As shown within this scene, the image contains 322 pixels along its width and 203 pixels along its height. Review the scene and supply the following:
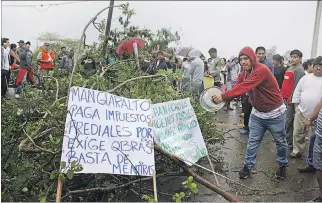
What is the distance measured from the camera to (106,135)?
3.65 meters

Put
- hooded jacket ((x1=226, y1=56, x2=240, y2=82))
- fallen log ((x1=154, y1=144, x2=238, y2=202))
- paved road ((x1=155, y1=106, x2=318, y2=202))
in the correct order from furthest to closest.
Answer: hooded jacket ((x1=226, y1=56, x2=240, y2=82)) < paved road ((x1=155, y1=106, x2=318, y2=202)) < fallen log ((x1=154, y1=144, x2=238, y2=202))

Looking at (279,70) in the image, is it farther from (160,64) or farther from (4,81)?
(4,81)

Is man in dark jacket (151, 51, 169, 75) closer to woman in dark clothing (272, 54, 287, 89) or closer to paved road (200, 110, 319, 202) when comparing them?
woman in dark clothing (272, 54, 287, 89)

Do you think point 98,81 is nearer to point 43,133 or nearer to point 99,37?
point 43,133

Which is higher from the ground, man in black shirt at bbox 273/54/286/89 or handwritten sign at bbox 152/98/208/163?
man in black shirt at bbox 273/54/286/89

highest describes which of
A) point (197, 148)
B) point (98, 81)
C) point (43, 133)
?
point (98, 81)

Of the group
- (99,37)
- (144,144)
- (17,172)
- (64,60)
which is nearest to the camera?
(17,172)

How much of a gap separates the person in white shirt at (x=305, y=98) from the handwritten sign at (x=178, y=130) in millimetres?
2240

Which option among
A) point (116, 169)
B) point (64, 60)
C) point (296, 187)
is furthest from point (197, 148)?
point (64, 60)

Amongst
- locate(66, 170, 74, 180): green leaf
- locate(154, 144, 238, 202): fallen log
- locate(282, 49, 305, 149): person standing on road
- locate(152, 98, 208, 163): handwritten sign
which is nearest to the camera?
locate(66, 170, 74, 180): green leaf

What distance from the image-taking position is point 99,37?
6.82 m

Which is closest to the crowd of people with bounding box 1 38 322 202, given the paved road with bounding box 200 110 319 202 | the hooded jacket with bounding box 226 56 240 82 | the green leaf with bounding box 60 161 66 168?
the paved road with bounding box 200 110 319 202

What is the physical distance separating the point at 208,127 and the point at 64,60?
8.73m

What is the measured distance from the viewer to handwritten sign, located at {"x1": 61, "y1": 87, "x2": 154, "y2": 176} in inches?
137
